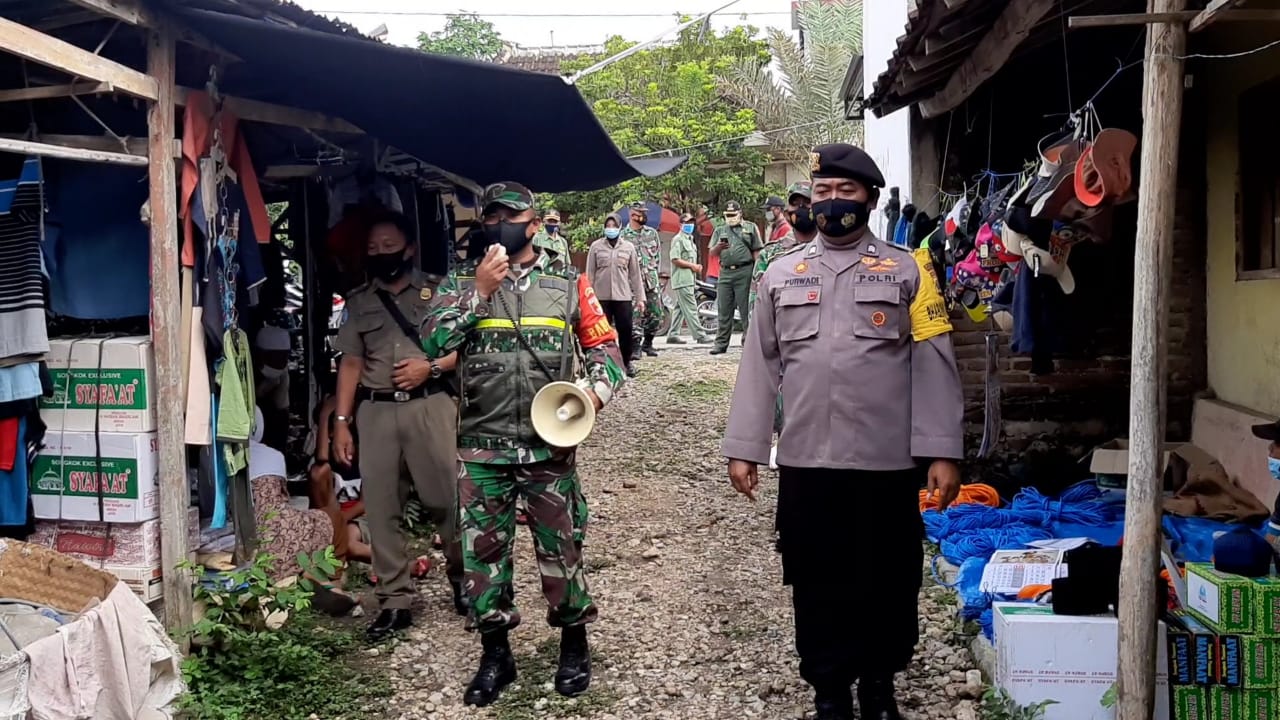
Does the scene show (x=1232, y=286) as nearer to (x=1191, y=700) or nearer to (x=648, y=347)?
(x=1191, y=700)

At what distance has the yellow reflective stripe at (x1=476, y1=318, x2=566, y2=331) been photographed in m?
4.32

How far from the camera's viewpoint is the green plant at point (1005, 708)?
3756 mm

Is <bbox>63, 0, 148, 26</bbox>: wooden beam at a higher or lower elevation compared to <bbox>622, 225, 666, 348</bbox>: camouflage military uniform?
higher

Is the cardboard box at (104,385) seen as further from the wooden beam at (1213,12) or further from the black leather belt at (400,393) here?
the wooden beam at (1213,12)

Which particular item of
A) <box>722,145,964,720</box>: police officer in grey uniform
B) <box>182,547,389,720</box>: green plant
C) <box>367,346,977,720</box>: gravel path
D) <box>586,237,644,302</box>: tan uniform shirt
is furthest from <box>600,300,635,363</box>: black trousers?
<box>722,145,964,720</box>: police officer in grey uniform

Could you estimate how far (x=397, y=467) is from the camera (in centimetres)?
516

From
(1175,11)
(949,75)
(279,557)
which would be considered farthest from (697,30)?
(1175,11)

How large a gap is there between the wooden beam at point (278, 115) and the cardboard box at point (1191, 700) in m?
4.43

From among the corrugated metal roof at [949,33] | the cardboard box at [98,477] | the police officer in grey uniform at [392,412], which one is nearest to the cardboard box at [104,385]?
the cardboard box at [98,477]

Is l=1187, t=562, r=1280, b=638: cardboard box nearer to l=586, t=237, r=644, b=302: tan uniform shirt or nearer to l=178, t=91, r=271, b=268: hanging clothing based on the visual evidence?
l=178, t=91, r=271, b=268: hanging clothing

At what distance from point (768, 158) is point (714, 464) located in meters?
13.2

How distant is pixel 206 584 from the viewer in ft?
15.6

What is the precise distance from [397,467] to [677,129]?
Result: 620 inches

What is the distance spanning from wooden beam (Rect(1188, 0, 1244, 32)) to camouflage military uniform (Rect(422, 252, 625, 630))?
2.38 meters
